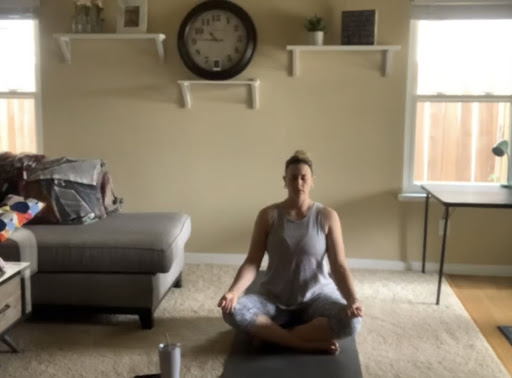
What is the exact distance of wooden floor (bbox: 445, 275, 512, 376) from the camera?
9.36 feet

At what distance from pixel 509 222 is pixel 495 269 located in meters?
0.33

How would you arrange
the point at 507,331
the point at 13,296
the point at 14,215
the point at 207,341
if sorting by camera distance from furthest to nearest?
the point at 507,331 → the point at 207,341 → the point at 14,215 → the point at 13,296

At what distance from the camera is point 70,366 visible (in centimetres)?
256

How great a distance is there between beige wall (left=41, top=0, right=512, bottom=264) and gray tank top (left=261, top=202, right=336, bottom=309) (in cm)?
142

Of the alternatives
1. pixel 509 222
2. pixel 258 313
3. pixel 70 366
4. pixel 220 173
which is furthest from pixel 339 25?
pixel 70 366

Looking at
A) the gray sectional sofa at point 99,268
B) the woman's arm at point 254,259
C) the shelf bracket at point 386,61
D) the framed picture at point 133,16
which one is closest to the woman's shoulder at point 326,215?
the woman's arm at point 254,259

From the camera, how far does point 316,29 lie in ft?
12.4

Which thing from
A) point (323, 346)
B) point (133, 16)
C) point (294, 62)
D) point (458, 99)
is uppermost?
point (133, 16)

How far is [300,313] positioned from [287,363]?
0.94ft

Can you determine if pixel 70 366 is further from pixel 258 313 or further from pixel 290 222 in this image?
pixel 290 222

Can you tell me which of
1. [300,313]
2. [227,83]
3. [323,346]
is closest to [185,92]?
[227,83]

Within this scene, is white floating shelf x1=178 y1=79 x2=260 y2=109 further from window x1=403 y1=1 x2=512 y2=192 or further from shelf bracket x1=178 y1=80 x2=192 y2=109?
window x1=403 y1=1 x2=512 y2=192

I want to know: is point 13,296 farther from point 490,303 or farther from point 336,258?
point 490,303

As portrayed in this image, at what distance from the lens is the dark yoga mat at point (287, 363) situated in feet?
Result: 7.71
